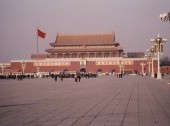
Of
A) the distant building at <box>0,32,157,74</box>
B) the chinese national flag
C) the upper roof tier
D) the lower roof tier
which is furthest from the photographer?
the upper roof tier

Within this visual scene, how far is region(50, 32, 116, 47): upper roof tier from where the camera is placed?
74.4 meters

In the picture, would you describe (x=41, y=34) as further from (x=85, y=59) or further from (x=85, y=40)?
(x=85, y=40)

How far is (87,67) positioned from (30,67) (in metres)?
11.7

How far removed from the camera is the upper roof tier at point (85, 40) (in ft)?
244

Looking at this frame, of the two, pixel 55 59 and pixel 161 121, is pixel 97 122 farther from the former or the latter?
pixel 55 59

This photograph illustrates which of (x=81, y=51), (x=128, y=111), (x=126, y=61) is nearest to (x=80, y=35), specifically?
(x=81, y=51)

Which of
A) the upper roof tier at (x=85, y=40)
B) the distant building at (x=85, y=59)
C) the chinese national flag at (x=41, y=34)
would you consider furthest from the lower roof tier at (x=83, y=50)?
the chinese national flag at (x=41, y=34)

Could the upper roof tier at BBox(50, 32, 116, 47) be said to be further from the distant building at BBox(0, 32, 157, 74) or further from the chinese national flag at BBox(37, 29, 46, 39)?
the chinese national flag at BBox(37, 29, 46, 39)

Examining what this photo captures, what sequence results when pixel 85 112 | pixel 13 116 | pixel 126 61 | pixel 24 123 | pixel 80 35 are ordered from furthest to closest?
1. pixel 80 35
2. pixel 126 61
3. pixel 85 112
4. pixel 13 116
5. pixel 24 123

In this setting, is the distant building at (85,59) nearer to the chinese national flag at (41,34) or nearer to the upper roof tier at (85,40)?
the upper roof tier at (85,40)

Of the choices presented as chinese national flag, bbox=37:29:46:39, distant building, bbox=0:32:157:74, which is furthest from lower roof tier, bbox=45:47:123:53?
chinese national flag, bbox=37:29:46:39

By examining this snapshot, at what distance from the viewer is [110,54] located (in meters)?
72.9

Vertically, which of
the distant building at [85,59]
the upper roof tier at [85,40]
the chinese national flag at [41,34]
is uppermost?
the upper roof tier at [85,40]

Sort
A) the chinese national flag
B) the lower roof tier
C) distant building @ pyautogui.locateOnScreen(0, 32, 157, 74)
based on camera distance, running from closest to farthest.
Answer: the chinese national flag < distant building @ pyautogui.locateOnScreen(0, 32, 157, 74) < the lower roof tier
